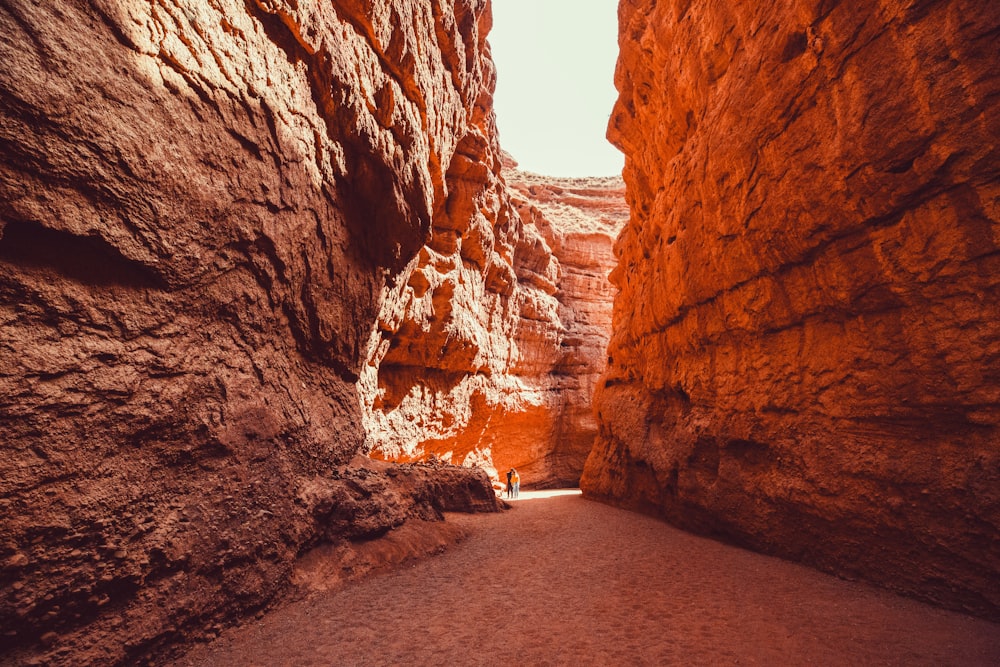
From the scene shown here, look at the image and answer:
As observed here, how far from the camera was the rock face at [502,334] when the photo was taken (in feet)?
52.2

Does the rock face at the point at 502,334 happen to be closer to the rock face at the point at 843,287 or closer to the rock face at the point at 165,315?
the rock face at the point at 165,315

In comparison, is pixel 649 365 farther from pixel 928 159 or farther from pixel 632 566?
pixel 928 159

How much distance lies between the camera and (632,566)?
20.4 ft

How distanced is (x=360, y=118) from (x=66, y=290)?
5.25 metres

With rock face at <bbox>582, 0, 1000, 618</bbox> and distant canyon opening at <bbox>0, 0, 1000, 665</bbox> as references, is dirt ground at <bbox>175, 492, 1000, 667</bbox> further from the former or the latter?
rock face at <bbox>582, 0, 1000, 618</bbox>

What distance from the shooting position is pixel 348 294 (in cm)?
757

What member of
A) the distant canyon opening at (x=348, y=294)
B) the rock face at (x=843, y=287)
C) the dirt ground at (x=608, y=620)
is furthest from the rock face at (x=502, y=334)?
the rock face at (x=843, y=287)

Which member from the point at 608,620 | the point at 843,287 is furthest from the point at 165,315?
the point at 843,287

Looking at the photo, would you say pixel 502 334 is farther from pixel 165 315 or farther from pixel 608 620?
pixel 165 315

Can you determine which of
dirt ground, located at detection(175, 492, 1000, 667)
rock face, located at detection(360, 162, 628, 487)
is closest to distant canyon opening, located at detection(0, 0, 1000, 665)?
dirt ground, located at detection(175, 492, 1000, 667)

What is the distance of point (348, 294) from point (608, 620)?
20.6 ft

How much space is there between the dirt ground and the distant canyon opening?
1.65 feet

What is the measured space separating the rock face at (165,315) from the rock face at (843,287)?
6.44m

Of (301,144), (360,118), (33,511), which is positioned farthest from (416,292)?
(33,511)
